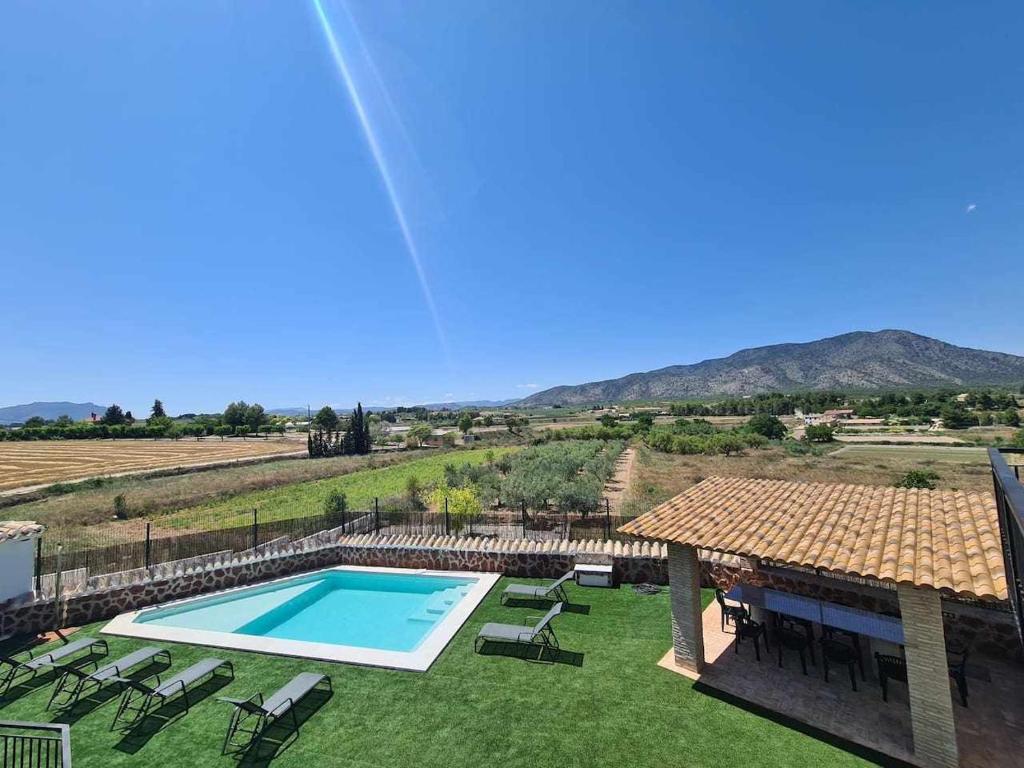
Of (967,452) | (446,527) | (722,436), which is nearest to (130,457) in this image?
(446,527)

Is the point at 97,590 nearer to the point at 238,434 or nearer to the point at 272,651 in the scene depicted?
the point at 272,651

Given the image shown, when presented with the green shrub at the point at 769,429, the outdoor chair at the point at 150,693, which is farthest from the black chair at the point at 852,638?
the green shrub at the point at 769,429

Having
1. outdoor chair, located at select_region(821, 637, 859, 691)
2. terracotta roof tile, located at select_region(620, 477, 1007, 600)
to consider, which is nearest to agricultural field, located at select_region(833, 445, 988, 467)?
terracotta roof tile, located at select_region(620, 477, 1007, 600)

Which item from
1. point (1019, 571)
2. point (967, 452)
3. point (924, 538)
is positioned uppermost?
point (1019, 571)

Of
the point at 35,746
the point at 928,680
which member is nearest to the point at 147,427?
the point at 35,746

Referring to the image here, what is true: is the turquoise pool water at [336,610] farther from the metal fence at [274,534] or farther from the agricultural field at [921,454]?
the agricultural field at [921,454]

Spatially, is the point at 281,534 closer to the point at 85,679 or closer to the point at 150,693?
the point at 85,679

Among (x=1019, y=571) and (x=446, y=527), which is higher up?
(x=1019, y=571)

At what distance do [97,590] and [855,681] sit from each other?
15.6 m

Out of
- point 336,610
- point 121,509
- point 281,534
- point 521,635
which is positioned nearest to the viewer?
point 521,635

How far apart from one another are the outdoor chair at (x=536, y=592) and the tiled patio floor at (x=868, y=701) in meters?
3.07

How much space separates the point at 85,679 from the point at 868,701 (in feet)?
40.0

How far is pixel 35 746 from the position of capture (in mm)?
6227

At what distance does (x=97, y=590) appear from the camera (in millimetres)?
10820
